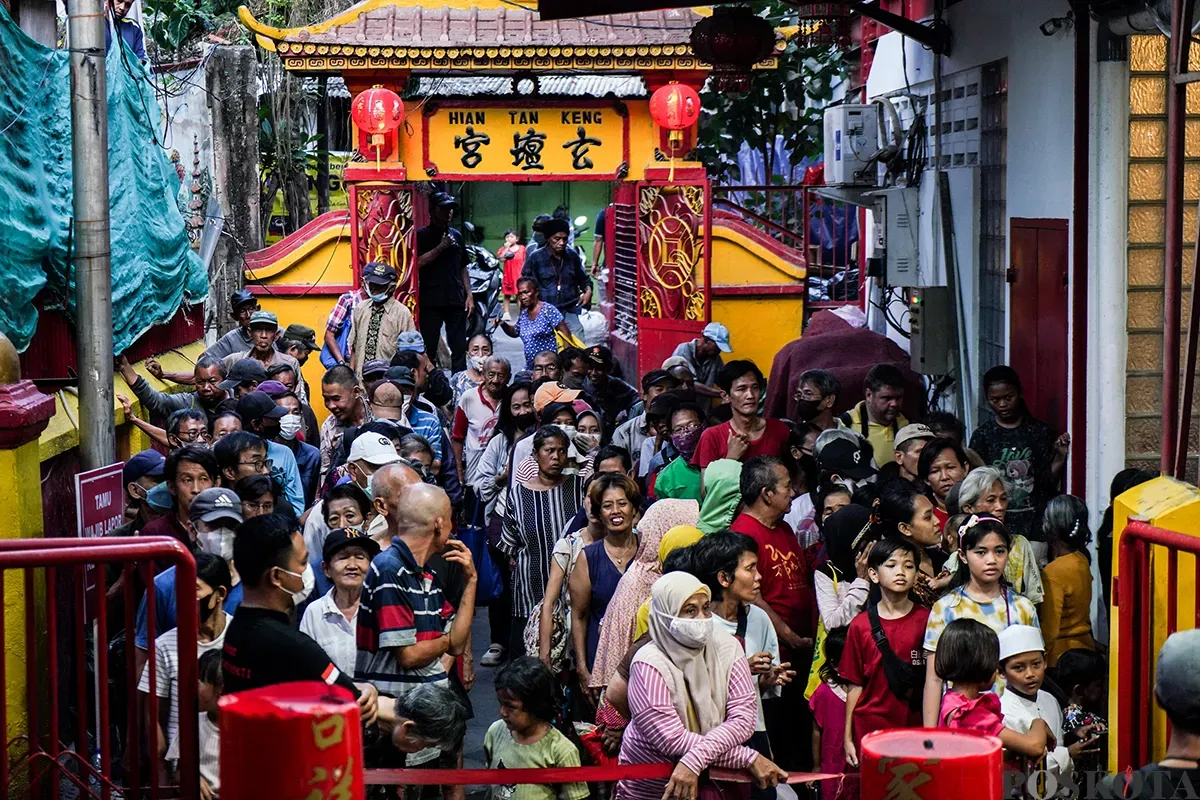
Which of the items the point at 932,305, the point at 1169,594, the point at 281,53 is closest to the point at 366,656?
the point at 1169,594

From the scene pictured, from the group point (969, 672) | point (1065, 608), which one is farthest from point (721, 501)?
point (969, 672)

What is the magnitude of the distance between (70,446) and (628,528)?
10.1ft

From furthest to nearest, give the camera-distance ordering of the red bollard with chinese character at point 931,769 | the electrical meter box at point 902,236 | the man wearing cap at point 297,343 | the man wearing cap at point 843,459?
the man wearing cap at point 297,343, the electrical meter box at point 902,236, the man wearing cap at point 843,459, the red bollard with chinese character at point 931,769

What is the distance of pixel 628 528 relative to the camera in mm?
7418

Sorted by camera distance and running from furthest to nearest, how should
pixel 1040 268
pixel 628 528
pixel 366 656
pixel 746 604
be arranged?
1. pixel 1040 268
2. pixel 628 528
3. pixel 746 604
4. pixel 366 656

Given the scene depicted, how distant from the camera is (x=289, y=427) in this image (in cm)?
988

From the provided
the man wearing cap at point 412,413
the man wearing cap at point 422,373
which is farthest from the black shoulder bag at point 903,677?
the man wearing cap at point 422,373

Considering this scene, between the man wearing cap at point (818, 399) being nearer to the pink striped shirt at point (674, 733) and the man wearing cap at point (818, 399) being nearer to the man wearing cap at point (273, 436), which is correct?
the man wearing cap at point (273, 436)

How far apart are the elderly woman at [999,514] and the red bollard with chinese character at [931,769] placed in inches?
143

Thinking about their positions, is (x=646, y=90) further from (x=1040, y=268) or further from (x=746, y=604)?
(x=746, y=604)

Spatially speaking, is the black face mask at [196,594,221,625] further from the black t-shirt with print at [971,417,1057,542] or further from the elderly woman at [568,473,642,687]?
the black t-shirt with print at [971,417,1057,542]

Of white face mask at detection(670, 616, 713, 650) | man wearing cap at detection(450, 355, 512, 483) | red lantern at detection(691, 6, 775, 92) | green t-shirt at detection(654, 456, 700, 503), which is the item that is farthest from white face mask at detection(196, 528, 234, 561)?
red lantern at detection(691, 6, 775, 92)

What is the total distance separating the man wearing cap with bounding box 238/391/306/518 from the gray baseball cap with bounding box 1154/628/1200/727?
17.7ft

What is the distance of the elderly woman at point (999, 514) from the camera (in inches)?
269
